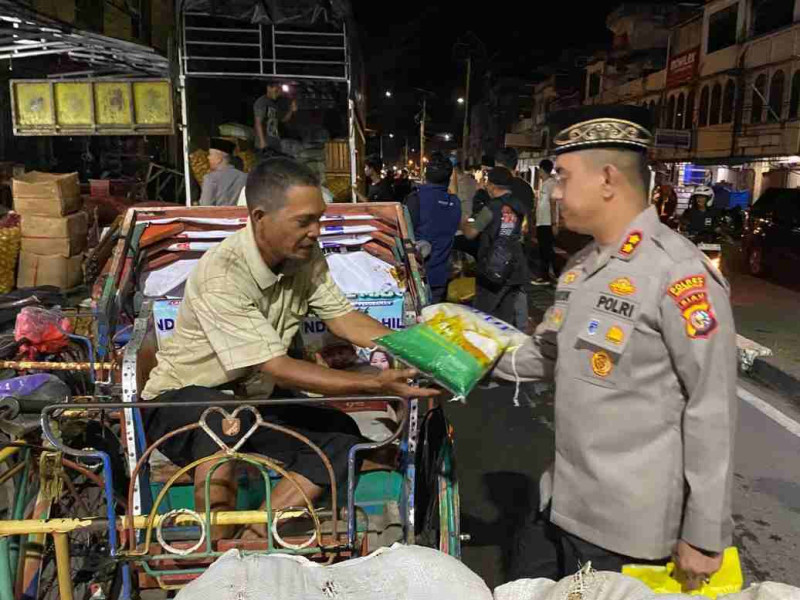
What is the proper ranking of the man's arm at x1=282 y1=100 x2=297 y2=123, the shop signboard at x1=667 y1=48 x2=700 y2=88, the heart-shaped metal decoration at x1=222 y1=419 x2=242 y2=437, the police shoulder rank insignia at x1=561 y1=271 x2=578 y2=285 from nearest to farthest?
the police shoulder rank insignia at x1=561 y1=271 x2=578 y2=285, the heart-shaped metal decoration at x1=222 y1=419 x2=242 y2=437, the man's arm at x1=282 y1=100 x2=297 y2=123, the shop signboard at x1=667 y1=48 x2=700 y2=88

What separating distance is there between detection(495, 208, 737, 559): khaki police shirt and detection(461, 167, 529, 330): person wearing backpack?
425cm

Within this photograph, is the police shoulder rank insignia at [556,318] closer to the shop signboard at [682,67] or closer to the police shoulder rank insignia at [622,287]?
the police shoulder rank insignia at [622,287]

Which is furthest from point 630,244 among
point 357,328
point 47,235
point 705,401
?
point 47,235

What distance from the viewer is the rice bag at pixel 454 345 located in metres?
2.17

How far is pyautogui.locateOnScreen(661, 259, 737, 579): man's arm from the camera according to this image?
5.54ft

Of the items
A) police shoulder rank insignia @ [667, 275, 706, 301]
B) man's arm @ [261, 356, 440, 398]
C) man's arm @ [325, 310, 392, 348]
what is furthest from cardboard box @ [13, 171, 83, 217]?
police shoulder rank insignia @ [667, 275, 706, 301]

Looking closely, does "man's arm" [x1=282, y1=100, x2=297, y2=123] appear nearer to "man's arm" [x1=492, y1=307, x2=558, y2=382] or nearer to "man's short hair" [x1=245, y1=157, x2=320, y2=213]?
"man's short hair" [x1=245, y1=157, x2=320, y2=213]

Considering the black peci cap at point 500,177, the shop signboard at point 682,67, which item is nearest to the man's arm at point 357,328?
the black peci cap at point 500,177

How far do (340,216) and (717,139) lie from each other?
88.5 feet

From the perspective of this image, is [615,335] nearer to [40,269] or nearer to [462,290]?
[462,290]

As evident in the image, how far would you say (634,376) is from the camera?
1.80m

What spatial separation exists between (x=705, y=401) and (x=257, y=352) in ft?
5.48

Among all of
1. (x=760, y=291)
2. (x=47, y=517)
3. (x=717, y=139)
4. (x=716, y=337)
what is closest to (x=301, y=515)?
(x=47, y=517)

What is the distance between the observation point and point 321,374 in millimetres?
2600
